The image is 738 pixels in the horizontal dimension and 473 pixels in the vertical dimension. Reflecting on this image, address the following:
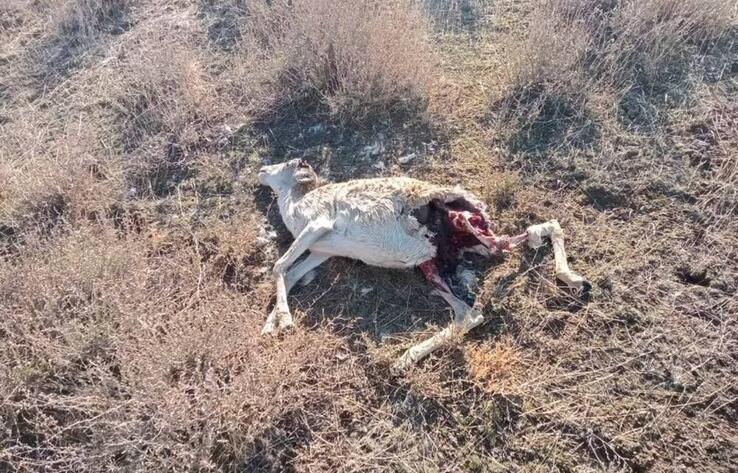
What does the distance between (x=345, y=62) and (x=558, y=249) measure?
2346 millimetres

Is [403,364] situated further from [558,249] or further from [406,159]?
[406,159]

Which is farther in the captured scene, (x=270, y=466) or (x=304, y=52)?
(x=304, y=52)

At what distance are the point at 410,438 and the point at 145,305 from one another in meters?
1.65

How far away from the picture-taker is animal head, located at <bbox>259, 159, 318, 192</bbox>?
399cm

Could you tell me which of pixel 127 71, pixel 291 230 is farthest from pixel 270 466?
pixel 127 71

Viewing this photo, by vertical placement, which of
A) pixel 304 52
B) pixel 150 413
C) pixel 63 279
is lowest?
pixel 150 413

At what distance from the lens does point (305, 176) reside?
4.00 m

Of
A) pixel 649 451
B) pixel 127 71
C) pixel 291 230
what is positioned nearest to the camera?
pixel 649 451

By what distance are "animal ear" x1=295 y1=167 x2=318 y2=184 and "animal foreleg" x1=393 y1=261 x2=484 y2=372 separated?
1.20 metres

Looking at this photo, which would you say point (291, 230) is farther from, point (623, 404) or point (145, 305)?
point (623, 404)

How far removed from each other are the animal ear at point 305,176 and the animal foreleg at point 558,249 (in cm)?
152

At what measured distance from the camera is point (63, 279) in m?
3.39

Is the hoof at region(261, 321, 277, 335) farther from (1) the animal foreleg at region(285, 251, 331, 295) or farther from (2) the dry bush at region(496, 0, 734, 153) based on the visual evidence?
(2) the dry bush at region(496, 0, 734, 153)

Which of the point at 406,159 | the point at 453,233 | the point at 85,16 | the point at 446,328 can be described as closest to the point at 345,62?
the point at 406,159
